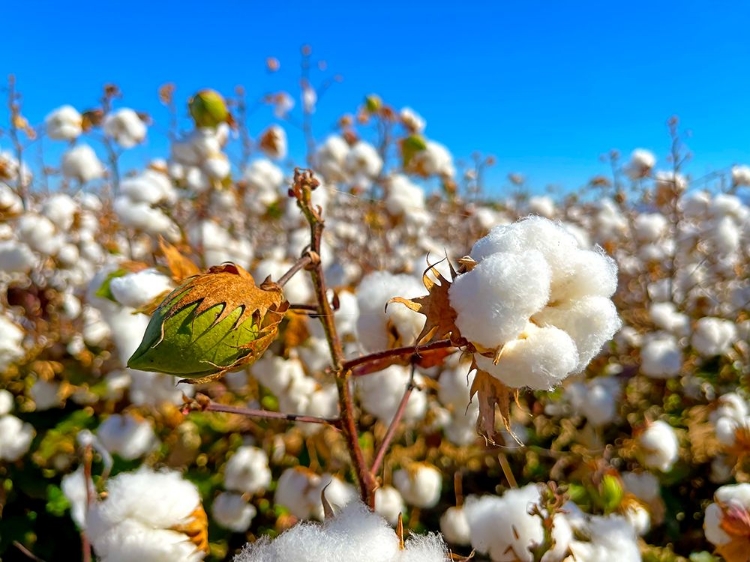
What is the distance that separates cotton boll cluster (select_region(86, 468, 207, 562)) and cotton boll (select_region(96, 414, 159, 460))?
583 mm

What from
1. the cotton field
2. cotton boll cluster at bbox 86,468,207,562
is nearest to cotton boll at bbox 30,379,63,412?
the cotton field

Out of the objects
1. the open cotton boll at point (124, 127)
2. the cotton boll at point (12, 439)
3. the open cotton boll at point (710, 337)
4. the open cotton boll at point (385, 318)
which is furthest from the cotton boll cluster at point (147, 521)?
the open cotton boll at point (124, 127)

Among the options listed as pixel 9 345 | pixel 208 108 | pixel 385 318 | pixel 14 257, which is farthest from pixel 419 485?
pixel 14 257

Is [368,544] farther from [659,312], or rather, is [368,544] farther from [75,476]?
[659,312]

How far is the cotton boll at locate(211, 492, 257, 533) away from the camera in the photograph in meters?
1.30

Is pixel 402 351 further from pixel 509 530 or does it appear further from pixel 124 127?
pixel 124 127

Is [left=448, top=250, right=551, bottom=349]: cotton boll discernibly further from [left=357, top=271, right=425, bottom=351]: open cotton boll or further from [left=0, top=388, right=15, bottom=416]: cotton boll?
[left=0, top=388, right=15, bottom=416]: cotton boll

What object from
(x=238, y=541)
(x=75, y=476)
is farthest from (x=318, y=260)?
(x=238, y=541)

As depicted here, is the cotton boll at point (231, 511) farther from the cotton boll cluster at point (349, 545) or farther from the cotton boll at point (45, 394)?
the cotton boll cluster at point (349, 545)

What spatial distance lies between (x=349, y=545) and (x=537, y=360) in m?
0.23

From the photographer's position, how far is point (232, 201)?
281 cm

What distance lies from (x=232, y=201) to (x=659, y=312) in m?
2.04

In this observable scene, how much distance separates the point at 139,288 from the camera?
90cm

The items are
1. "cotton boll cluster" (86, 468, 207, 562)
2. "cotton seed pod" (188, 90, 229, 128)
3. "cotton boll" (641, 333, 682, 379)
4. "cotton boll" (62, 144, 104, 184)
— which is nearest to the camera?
"cotton boll cluster" (86, 468, 207, 562)
